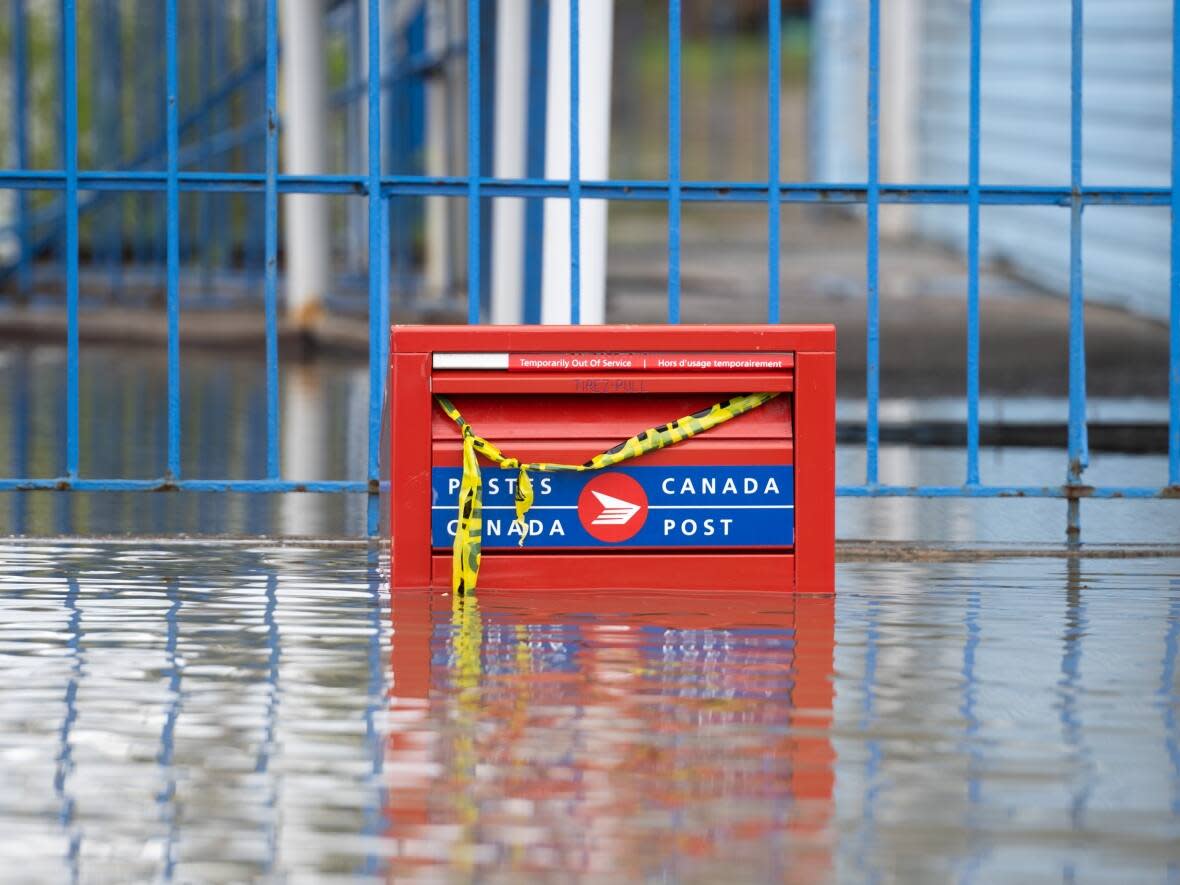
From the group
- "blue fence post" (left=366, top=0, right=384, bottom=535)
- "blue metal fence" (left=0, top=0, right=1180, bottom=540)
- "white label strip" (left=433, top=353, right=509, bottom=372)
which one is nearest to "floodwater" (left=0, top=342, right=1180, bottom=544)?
"blue fence post" (left=366, top=0, right=384, bottom=535)

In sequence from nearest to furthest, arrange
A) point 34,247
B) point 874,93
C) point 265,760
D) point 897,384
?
point 265,760 → point 874,93 → point 897,384 → point 34,247

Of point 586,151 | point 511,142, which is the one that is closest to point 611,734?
point 586,151

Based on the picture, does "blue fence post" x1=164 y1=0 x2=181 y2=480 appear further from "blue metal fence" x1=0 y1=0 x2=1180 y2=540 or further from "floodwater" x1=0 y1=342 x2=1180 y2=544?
"floodwater" x1=0 y1=342 x2=1180 y2=544

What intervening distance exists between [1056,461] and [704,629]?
5219mm

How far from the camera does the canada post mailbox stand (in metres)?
7.79

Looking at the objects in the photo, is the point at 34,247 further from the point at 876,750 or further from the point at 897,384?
the point at 876,750

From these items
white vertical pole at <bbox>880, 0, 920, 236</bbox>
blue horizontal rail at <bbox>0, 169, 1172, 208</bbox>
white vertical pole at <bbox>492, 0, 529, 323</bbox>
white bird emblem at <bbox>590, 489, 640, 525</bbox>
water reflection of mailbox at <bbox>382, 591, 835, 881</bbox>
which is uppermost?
white vertical pole at <bbox>880, 0, 920, 236</bbox>

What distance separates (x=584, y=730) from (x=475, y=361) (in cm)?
217

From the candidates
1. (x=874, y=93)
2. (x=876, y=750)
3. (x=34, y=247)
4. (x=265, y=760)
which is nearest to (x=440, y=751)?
(x=265, y=760)

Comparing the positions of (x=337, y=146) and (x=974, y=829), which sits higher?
(x=337, y=146)

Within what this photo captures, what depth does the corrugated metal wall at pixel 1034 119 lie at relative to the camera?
21.6m

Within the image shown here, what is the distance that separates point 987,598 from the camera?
7945 mm

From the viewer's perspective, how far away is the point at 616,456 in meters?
7.75

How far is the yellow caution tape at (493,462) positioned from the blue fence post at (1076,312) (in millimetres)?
1668
